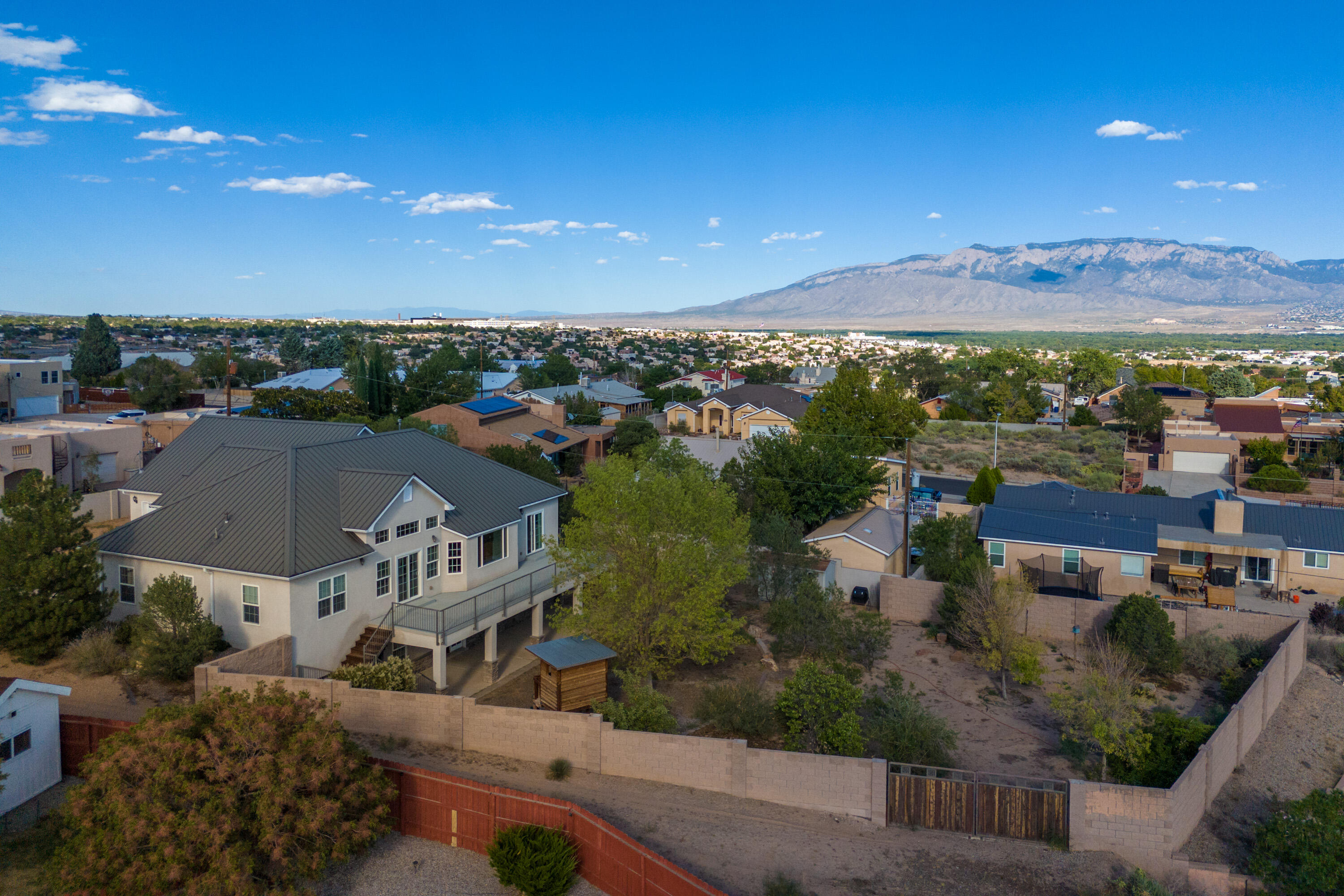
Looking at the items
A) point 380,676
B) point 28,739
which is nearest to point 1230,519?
point 380,676

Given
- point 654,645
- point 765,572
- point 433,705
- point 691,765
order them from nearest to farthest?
1. point 691,765
2. point 433,705
3. point 654,645
4. point 765,572

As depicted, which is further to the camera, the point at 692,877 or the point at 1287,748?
the point at 1287,748

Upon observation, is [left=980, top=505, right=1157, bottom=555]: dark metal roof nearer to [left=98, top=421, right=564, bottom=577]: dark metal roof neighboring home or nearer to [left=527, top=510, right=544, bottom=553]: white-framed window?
[left=527, top=510, right=544, bottom=553]: white-framed window

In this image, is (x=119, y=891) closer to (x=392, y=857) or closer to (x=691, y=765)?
(x=392, y=857)

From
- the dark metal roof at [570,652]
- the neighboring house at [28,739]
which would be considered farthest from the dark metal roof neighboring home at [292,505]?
the dark metal roof at [570,652]

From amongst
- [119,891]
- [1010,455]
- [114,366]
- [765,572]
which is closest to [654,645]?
[765,572]

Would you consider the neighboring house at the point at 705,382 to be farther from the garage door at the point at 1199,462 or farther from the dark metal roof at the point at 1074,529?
the dark metal roof at the point at 1074,529

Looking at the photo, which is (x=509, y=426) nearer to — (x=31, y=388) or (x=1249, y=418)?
(x=31, y=388)

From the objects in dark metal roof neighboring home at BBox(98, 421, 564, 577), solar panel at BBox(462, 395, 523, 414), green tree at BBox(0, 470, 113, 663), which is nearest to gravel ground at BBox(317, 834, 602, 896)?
dark metal roof neighboring home at BBox(98, 421, 564, 577)
